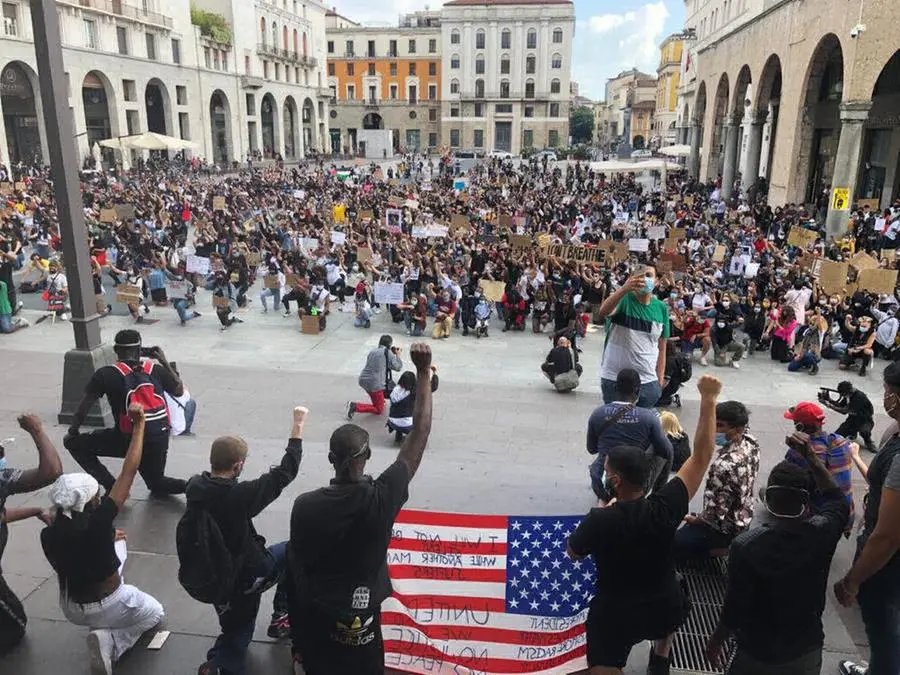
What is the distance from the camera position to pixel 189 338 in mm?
13641

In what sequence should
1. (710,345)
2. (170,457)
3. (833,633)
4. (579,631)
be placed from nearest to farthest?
(579,631) < (833,633) < (170,457) < (710,345)

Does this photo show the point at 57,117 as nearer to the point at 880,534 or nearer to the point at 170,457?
the point at 170,457

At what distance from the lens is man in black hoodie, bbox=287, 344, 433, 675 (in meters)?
3.03

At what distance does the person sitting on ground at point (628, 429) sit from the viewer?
4973mm

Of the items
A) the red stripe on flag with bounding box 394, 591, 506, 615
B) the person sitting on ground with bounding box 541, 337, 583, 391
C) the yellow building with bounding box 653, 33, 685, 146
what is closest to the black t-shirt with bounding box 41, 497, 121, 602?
the red stripe on flag with bounding box 394, 591, 506, 615

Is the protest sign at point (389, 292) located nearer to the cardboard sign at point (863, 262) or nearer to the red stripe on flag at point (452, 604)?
the cardboard sign at point (863, 262)

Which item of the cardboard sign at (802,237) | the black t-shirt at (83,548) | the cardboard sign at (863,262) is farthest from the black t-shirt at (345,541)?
the cardboard sign at (802,237)

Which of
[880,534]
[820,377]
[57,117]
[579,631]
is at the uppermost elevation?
[57,117]

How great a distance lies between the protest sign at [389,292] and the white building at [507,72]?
76.1 meters

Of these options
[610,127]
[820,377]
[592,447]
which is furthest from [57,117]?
[610,127]

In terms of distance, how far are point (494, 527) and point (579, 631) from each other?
75 centimetres

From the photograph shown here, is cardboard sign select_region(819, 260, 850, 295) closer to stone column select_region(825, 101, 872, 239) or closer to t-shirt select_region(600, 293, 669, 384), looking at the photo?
stone column select_region(825, 101, 872, 239)

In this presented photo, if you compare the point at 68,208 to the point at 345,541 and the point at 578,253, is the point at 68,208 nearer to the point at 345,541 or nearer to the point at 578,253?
the point at 345,541

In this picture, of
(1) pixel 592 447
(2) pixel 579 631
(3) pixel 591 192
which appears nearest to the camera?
(2) pixel 579 631
